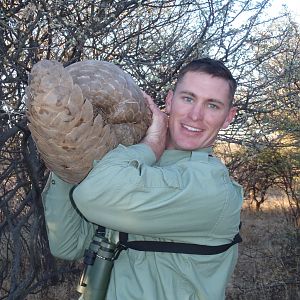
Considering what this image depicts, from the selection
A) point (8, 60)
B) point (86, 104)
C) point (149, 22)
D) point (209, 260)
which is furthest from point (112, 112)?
point (149, 22)

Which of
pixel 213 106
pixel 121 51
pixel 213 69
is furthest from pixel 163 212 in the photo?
pixel 121 51

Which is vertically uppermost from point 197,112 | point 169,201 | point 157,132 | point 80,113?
point 197,112

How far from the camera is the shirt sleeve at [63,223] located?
6.92 feet

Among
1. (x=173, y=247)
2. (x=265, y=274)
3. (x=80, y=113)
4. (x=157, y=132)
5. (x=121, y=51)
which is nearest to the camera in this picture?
(x=80, y=113)

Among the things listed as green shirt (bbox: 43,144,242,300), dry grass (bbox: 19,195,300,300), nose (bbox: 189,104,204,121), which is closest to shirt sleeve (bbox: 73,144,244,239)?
green shirt (bbox: 43,144,242,300)

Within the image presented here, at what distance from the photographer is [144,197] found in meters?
1.73

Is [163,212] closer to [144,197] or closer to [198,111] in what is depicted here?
[144,197]

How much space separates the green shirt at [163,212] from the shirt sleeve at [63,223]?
0.01m

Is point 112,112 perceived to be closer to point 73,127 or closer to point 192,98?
point 73,127

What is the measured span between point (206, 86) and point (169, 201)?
0.55m

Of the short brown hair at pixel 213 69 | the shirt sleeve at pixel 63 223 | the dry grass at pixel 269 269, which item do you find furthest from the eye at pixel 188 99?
the dry grass at pixel 269 269

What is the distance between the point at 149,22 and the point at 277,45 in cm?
114

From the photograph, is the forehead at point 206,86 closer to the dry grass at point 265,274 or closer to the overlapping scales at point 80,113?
the overlapping scales at point 80,113

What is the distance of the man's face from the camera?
2.09 m
